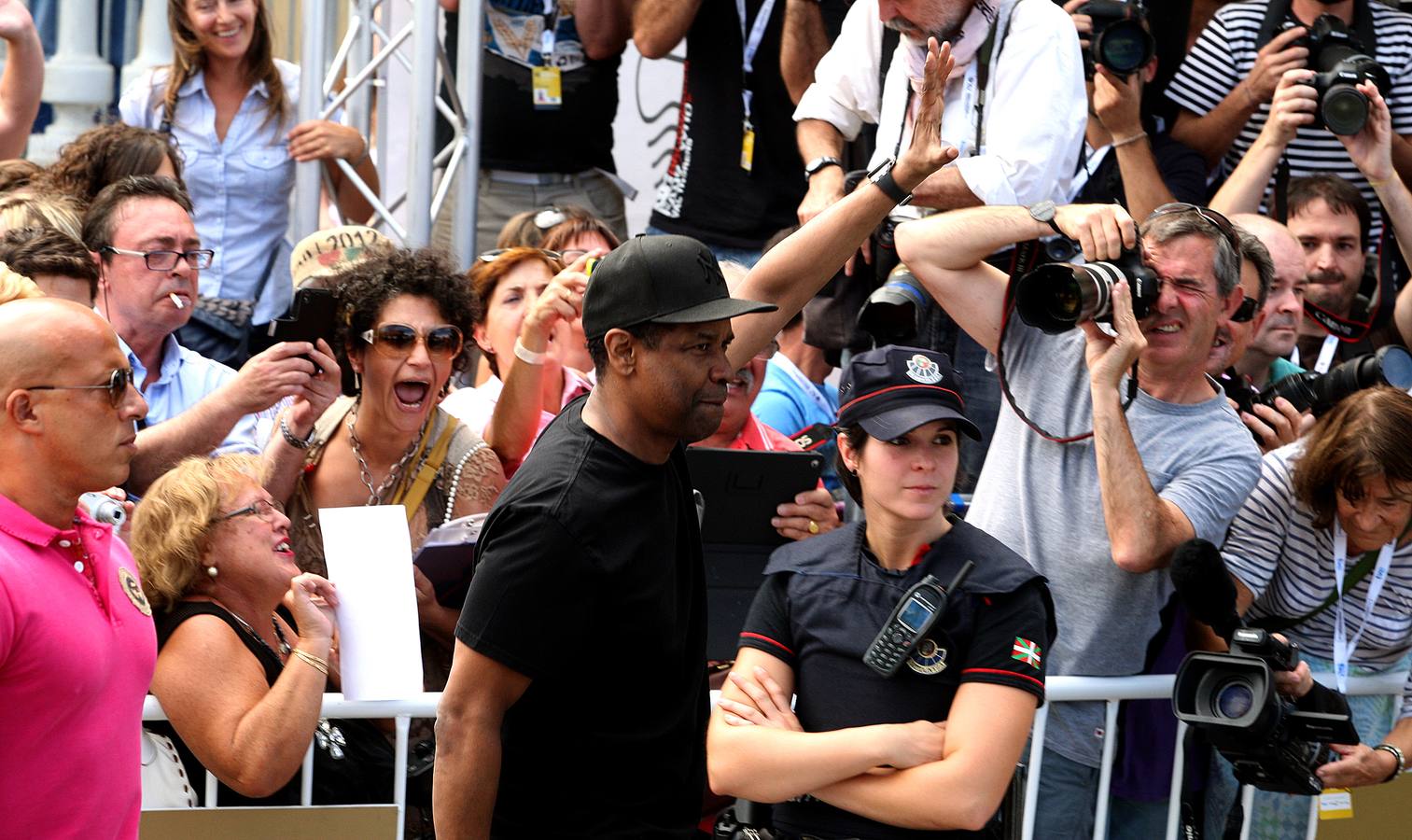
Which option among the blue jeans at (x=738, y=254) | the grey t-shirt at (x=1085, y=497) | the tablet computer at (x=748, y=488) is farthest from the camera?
the blue jeans at (x=738, y=254)

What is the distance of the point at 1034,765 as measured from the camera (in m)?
3.90

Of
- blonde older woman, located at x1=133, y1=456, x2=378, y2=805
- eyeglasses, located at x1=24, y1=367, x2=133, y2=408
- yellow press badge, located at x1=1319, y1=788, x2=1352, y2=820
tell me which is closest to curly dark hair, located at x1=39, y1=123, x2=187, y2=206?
blonde older woman, located at x1=133, y1=456, x2=378, y2=805

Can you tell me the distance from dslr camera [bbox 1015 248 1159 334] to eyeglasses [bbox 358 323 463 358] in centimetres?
149

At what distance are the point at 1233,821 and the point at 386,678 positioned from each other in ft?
7.05

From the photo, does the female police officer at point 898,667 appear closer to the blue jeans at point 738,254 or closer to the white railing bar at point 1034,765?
the white railing bar at point 1034,765

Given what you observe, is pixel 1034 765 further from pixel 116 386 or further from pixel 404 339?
pixel 116 386

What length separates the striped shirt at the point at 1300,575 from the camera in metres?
4.13

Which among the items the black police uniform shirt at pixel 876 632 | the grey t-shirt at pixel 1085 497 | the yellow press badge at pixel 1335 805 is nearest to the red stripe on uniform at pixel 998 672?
the black police uniform shirt at pixel 876 632

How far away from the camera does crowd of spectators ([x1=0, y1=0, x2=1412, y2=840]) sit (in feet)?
9.09

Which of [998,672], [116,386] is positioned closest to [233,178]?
[116,386]

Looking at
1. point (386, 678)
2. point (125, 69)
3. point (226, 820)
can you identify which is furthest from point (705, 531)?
point (125, 69)

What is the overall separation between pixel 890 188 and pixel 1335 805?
2.01 metres

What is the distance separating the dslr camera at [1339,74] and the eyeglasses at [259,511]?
3.45m

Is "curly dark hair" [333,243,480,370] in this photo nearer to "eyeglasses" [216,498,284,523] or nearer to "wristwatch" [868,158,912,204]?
"eyeglasses" [216,498,284,523]
